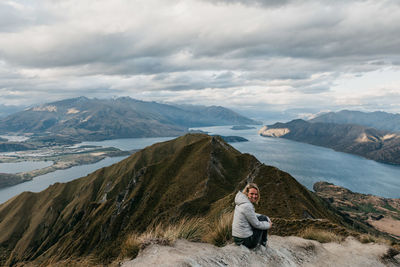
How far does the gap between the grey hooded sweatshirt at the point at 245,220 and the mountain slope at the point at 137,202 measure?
33.9m

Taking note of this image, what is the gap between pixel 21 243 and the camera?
12406 centimetres

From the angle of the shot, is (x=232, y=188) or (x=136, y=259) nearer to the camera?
(x=136, y=259)

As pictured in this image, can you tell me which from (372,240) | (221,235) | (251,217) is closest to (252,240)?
(251,217)

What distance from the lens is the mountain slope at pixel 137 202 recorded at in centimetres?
6400

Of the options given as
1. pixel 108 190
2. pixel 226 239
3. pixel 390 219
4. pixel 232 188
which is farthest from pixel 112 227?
pixel 390 219

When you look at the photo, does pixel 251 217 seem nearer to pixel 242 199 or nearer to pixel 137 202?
pixel 242 199

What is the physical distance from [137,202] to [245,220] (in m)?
92.3

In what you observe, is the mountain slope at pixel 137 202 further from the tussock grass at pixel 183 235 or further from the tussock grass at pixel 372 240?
the tussock grass at pixel 183 235

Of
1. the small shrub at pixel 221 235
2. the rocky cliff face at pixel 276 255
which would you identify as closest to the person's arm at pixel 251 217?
the rocky cliff face at pixel 276 255

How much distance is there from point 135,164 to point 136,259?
15600cm

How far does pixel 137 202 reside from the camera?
307ft

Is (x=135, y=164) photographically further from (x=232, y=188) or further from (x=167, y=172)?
(x=232, y=188)

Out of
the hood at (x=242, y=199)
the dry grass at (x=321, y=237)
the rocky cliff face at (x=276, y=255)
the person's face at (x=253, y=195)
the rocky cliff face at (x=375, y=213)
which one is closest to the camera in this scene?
the rocky cliff face at (x=276, y=255)

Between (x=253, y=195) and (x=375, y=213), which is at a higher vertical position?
(x=253, y=195)
